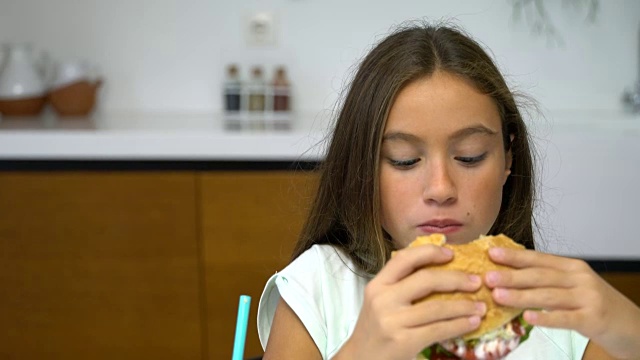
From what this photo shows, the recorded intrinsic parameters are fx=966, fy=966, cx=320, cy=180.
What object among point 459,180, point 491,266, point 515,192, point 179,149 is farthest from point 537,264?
point 179,149


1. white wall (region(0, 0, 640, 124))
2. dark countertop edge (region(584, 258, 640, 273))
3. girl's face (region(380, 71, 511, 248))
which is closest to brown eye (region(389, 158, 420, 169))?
girl's face (region(380, 71, 511, 248))

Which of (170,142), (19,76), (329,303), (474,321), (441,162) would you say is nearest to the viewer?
(474,321)

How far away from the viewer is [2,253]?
269cm

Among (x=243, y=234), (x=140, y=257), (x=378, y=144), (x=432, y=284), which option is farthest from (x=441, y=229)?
(x=140, y=257)

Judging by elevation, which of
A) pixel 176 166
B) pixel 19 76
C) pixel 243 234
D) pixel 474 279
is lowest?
pixel 243 234

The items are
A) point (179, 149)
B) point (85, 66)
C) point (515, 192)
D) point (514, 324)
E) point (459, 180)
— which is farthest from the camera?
point (85, 66)

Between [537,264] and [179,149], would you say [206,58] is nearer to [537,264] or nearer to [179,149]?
[179,149]

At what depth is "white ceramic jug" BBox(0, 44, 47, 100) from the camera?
295 cm

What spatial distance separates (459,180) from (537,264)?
24 centimetres

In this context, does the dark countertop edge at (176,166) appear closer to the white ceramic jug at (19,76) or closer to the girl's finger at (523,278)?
the white ceramic jug at (19,76)

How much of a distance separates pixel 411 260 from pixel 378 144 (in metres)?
0.29

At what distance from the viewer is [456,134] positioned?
1133 millimetres

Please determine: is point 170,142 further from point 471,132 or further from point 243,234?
point 471,132

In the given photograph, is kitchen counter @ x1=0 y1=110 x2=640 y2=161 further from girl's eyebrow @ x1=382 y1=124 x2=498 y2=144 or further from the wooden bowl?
girl's eyebrow @ x1=382 y1=124 x2=498 y2=144
